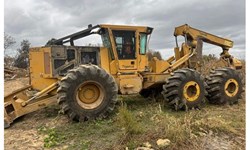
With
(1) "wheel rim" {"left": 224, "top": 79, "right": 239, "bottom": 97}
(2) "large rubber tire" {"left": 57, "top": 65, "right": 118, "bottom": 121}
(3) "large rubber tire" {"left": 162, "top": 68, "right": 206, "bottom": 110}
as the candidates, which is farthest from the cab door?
(1) "wheel rim" {"left": 224, "top": 79, "right": 239, "bottom": 97}

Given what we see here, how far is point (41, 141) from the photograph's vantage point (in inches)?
240

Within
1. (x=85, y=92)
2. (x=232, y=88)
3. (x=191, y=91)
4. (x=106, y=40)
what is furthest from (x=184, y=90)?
(x=85, y=92)

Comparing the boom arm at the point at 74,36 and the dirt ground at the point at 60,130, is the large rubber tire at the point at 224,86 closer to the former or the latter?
the dirt ground at the point at 60,130

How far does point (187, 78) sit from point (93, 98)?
266cm

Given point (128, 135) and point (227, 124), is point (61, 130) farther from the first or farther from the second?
point (227, 124)

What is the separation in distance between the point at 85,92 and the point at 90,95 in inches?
6.0

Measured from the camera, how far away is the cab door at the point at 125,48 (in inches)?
341

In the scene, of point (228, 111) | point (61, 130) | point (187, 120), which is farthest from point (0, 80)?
point (228, 111)

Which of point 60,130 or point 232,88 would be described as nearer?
point 60,130

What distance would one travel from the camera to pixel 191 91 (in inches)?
344

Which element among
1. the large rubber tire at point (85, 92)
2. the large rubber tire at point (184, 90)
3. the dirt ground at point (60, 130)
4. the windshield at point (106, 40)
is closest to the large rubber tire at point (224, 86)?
Answer: the large rubber tire at point (184, 90)

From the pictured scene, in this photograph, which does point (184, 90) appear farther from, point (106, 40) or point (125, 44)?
point (106, 40)

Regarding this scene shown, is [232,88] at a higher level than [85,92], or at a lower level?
lower

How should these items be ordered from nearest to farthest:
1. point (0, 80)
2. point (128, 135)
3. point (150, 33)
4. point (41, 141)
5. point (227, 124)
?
point (0, 80), point (128, 135), point (41, 141), point (227, 124), point (150, 33)
